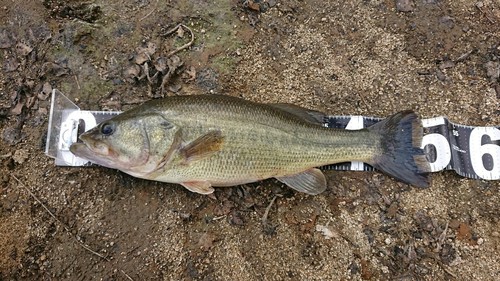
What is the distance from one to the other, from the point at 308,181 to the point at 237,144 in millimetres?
896

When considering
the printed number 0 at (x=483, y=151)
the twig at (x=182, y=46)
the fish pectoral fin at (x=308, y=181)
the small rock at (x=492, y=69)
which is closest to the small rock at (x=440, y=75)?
the small rock at (x=492, y=69)

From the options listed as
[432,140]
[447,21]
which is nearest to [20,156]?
[432,140]

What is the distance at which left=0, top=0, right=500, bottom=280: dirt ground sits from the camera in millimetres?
4434

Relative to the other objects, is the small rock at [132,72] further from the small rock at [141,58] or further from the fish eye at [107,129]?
the fish eye at [107,129]

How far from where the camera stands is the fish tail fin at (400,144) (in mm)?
4555

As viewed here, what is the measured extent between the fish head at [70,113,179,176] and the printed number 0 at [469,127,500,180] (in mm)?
3358

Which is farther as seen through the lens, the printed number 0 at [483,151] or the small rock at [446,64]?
the small rock at [446,64]

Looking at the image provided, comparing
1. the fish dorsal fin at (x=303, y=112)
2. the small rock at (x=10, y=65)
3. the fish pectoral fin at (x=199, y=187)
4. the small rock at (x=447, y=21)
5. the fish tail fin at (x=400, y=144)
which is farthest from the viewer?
the small rock at (x=447, y=21)

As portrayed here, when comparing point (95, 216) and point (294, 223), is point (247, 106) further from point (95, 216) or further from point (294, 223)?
point (95, 216)

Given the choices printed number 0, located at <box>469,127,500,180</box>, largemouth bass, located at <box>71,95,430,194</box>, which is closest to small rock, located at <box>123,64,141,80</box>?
largemouth bass, located at <box>71,95,430,194</box>

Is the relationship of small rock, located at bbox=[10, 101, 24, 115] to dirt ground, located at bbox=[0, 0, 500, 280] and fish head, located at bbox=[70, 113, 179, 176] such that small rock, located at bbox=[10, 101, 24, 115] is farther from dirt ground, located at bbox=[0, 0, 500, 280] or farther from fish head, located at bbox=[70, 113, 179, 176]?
fish head, located at bbox=[70, 113, 179, 176]

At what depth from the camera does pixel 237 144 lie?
423cm

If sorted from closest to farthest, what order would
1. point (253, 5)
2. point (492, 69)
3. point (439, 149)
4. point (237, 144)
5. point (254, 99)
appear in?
point (237, 144) < point (439, 149) < point (254, 99) < point (492, 69) < point (253, 5)

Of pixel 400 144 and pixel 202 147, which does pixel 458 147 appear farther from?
pixel 202 147
